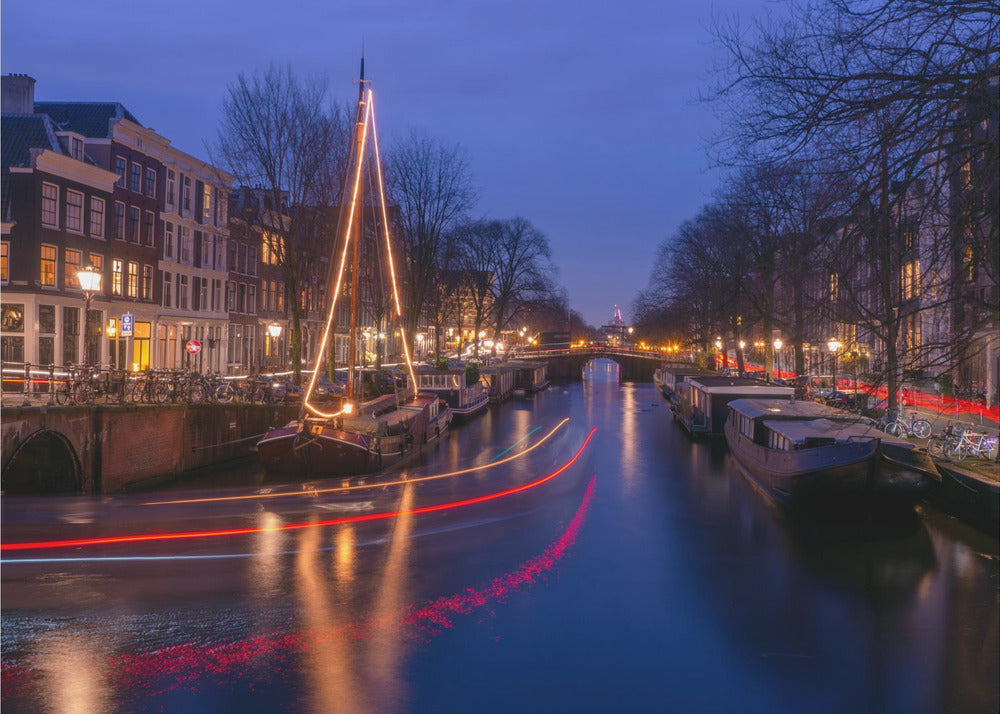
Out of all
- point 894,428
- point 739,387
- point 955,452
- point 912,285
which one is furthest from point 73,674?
point 739,387

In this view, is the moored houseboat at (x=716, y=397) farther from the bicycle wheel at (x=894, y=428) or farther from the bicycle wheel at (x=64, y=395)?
the bicycle wheel at (x=64, y=395)

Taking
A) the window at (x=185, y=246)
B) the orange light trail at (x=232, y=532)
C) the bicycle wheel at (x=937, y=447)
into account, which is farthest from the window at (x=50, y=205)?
the bicycle wheel at (x=937, y=447)

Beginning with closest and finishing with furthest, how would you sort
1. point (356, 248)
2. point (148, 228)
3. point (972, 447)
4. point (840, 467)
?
1. point (840, 467)
2. point (972, 447)
3. point (356, 248)
4. point (148, 228)

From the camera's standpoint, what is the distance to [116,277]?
3853 cm

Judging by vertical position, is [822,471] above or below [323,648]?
above

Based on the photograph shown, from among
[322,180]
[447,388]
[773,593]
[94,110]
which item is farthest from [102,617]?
[447,388]

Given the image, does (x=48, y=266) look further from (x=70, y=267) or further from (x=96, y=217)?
(x=96, y=217)

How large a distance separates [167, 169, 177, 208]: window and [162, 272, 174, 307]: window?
12.0 ft

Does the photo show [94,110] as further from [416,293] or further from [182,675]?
[182,675]

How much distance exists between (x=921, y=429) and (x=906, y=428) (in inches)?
17.1

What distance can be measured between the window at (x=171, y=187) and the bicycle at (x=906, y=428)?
3540 cm

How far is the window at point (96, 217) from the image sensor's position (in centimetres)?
3591

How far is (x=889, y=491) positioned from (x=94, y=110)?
36.2 metres

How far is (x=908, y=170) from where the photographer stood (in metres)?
9.96
